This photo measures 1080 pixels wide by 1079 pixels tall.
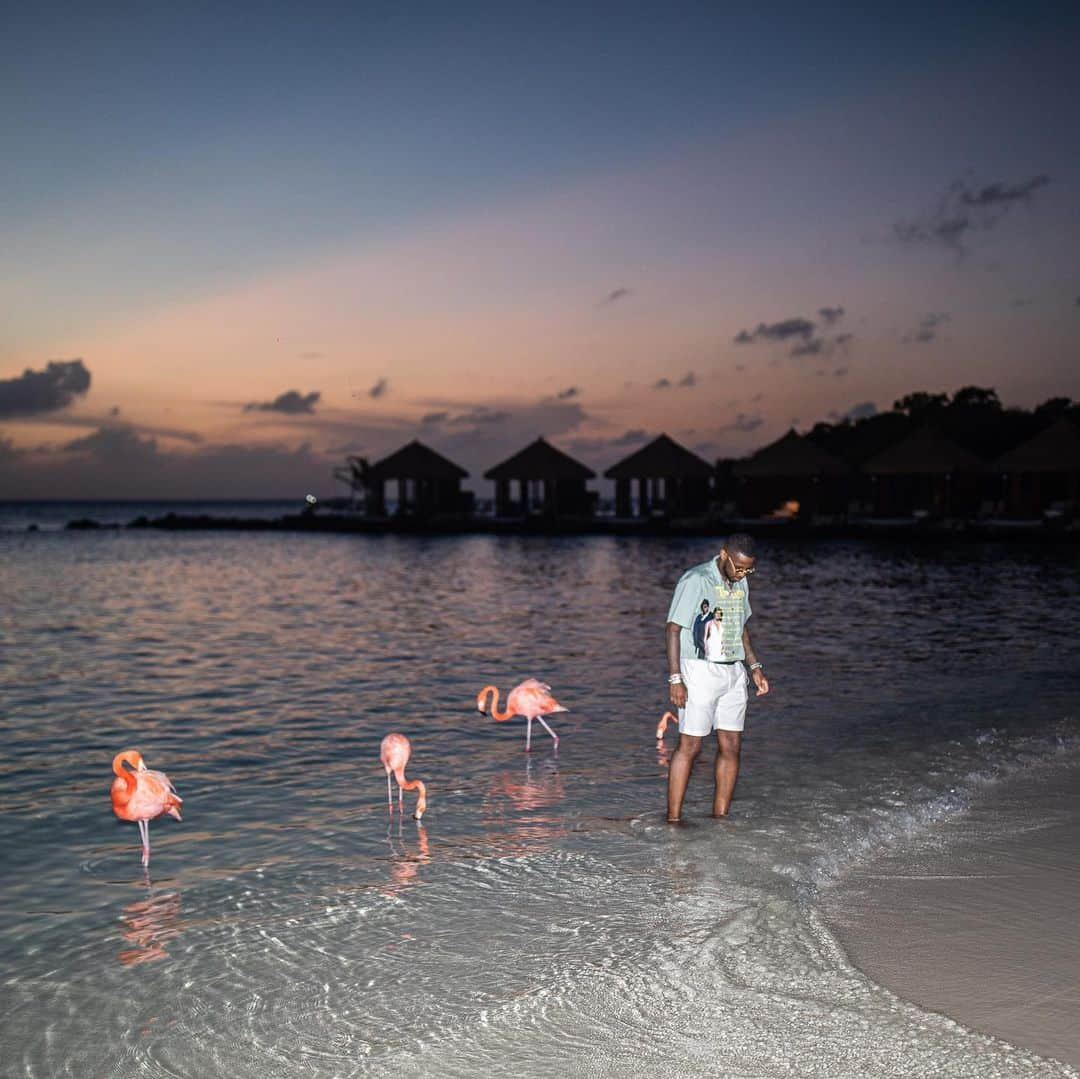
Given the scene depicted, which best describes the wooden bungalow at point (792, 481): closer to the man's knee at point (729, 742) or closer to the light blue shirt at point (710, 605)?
the man's knee at point (729, 742)

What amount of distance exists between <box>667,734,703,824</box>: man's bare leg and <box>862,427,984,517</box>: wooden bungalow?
39584mm

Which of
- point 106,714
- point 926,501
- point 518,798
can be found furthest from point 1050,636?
point 926,501

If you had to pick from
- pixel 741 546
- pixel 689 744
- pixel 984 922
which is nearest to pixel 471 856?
pixel 689 744

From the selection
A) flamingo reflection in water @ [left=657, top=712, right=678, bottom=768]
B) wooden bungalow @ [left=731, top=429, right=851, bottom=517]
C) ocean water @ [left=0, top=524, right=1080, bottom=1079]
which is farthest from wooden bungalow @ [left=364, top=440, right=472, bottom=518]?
flamingo reflection in water @ [left=657, top=712, right=678, bottom=768]

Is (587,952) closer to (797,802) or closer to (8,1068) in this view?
(8,1068)

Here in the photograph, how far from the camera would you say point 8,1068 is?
405cm

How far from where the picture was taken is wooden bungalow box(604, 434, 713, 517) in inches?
1951

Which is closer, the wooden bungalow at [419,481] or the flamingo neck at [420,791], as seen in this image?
the flamingo neck at [420,791]

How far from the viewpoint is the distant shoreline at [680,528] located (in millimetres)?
42625

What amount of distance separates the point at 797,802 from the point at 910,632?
1159cm

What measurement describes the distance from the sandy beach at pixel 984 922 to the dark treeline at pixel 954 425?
45287 millimetres

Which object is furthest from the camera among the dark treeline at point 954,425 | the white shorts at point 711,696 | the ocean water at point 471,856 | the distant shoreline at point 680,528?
the dark treeline at point 954,425

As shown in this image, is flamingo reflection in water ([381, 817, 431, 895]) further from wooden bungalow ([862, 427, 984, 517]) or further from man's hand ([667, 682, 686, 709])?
wooden bungalow ([862, 427, 984, 517])

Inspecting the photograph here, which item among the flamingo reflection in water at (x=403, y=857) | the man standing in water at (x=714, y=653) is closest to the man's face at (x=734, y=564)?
the man standing in water at (x=714, y=653)
